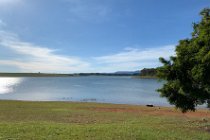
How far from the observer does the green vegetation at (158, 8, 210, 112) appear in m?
14.1

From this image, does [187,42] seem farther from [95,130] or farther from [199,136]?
[95,130]

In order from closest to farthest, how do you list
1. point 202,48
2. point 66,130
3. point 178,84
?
point 66,130
point 202,48
point 178,84

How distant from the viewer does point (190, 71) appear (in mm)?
15133

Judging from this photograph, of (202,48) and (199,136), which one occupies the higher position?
(202,48)

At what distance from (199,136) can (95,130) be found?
4.13 m

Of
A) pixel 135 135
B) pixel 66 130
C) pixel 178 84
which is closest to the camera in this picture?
pixel 135 135

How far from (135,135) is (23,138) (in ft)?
13.4

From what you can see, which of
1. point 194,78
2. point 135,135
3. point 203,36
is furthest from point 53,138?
point 203,36

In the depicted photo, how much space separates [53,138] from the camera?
11234 millimetres

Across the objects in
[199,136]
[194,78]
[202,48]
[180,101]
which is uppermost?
[202,48]

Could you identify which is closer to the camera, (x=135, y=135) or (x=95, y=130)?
(x=135, y=135)

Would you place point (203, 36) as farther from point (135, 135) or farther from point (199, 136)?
point (135, 135)

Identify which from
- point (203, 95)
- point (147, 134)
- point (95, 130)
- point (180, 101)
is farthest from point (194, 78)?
point (95, 130)

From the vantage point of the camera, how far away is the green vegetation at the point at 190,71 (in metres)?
14.1
